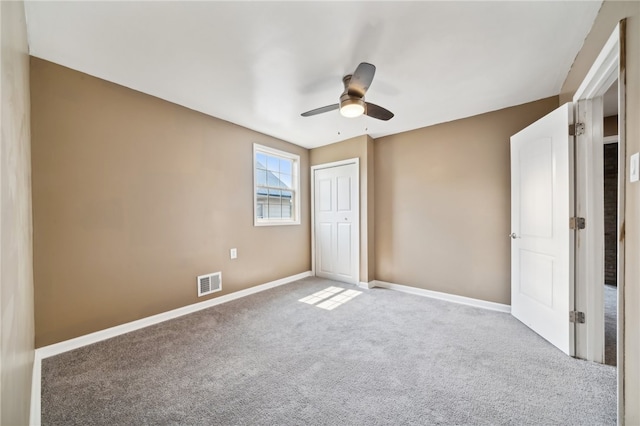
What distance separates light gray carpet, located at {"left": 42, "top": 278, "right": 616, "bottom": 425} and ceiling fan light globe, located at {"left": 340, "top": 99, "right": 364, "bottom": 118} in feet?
6.71

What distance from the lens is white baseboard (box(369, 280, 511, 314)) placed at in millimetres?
2939

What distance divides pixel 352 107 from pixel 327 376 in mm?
2098

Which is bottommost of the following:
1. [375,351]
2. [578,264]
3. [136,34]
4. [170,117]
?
[375,351]

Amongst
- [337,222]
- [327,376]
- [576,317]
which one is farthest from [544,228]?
[337,222]

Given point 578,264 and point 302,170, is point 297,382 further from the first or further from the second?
point 302,170

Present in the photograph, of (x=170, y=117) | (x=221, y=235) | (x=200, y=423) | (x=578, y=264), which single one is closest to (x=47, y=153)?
(x=170, y=117)

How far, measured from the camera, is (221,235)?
3268 millimetres

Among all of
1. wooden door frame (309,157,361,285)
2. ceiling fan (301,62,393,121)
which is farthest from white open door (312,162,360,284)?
ceiling fan (301,62,393,121)

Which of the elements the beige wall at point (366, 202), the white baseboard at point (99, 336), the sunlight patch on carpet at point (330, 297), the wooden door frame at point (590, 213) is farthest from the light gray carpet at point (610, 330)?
the white baseboard at point (99, 336)

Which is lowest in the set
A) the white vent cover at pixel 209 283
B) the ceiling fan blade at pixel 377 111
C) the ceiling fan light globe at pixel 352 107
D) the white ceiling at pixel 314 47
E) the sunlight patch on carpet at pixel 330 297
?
the sunlight patch on carpet at pixel 330 297

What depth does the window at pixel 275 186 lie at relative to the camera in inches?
151

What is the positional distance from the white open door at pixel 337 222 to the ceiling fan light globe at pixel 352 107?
5.95 ft

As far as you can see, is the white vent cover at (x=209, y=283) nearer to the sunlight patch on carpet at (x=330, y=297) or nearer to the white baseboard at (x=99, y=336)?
the white baseboard at (x=99, y=336)

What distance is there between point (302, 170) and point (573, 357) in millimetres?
3936
